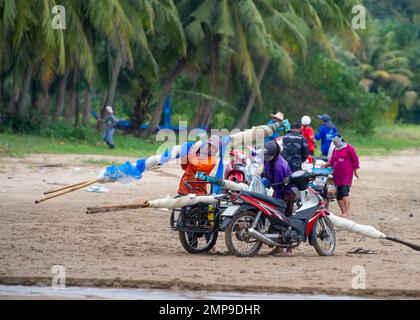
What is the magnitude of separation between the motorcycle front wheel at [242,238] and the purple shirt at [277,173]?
2.10 ft

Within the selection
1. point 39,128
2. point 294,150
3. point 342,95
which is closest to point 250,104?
point 342,95

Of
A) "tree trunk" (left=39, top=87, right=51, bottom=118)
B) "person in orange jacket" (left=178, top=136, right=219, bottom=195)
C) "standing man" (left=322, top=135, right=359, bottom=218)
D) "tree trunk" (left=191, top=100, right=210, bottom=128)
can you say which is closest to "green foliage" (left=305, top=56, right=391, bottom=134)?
"tree trunk" (left=191, top=100, right=210, bottom=128)

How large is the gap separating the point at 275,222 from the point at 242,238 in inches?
18.4

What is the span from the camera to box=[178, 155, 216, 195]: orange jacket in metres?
12.8

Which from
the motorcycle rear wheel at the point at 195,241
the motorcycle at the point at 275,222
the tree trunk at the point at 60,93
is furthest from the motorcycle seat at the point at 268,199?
the tree trunk at the point at 60,93

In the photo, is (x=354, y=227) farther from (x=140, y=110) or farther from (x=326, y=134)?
(x=140, y=110)

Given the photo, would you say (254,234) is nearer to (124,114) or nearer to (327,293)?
(327,293)

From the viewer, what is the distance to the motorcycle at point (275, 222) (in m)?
12.2

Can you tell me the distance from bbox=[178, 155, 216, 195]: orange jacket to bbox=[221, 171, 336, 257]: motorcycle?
633mm

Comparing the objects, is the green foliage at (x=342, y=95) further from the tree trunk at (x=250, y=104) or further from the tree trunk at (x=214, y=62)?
the tree trunk at (x=214, y=62)

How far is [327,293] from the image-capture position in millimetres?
10180

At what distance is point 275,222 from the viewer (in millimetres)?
12422

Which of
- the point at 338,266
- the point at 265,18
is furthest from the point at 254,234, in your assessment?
the point at 265,18

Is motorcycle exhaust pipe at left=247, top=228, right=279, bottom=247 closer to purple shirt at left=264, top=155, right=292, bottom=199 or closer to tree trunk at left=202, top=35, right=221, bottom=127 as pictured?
purple shirt at left=264, top=155, right=292, bottom=199
